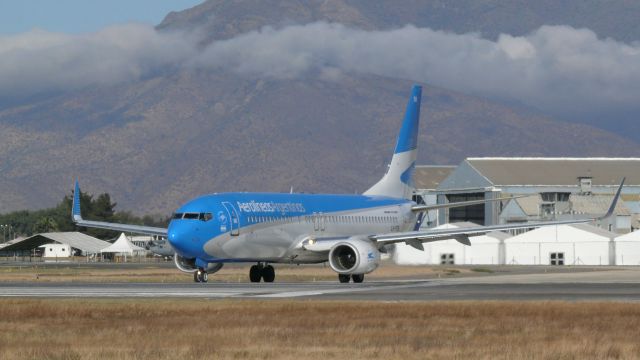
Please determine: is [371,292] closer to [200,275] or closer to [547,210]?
[200,275]

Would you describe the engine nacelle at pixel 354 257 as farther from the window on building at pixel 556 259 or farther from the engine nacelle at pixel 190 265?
the window on building at pixel 556 259

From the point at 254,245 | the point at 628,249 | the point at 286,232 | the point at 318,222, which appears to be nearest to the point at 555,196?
the point at 628,249

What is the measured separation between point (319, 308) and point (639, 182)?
145m

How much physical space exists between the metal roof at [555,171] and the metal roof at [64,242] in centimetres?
5021

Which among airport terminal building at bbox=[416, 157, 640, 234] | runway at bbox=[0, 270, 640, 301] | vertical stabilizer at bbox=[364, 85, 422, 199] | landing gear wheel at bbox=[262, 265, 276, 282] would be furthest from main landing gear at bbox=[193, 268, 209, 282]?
airport terminal building at bbox=[416, 157, 640, 234]

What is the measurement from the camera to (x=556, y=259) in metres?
115

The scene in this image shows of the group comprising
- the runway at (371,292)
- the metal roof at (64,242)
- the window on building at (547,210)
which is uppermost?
the window on building at (547,210)

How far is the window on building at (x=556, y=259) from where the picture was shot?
115 meters

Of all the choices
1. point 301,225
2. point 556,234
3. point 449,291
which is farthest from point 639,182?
point 449,291

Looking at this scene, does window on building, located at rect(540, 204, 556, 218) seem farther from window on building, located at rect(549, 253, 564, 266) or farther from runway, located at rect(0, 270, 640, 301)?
runway, located at rect(0, 270, 640, 301)

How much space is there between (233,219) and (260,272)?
575cm

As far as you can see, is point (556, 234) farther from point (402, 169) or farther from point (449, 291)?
point (449, 291)

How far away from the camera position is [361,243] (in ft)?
214

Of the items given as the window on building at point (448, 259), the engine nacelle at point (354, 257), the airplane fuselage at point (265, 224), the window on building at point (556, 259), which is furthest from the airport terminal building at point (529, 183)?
the engine nacelle at point (354, 257)
